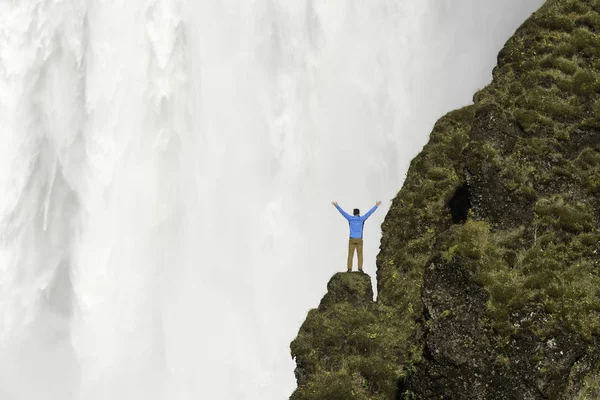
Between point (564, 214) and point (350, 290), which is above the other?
point (350, 290)

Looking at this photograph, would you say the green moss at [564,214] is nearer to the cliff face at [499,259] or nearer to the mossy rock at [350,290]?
the cliff face at [499,259]

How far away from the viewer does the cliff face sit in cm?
1070

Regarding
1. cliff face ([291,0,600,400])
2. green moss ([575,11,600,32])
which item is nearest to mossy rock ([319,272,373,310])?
cliff face ([291,0,600,400])

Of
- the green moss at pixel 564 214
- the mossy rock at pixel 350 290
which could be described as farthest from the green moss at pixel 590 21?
the mossy rock at pixel 350 290

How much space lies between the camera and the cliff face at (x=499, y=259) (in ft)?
35.1

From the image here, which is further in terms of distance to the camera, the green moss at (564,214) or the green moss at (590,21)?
the green moss at (590,21)

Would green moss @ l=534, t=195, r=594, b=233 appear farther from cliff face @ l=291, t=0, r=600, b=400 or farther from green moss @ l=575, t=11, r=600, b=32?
green moss @ l=575, t=11, r=600, b=32

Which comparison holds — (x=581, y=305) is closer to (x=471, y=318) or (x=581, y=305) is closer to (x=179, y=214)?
(x=471, y=318)

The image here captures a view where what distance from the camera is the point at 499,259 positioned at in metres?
12.0

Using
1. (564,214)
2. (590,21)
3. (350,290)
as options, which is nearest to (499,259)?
(564,214)

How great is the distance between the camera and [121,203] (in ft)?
255

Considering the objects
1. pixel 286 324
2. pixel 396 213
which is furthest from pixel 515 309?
pixel 286 324

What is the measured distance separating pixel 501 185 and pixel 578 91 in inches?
137

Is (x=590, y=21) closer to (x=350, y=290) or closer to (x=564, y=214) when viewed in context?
(x=564, y=214)
